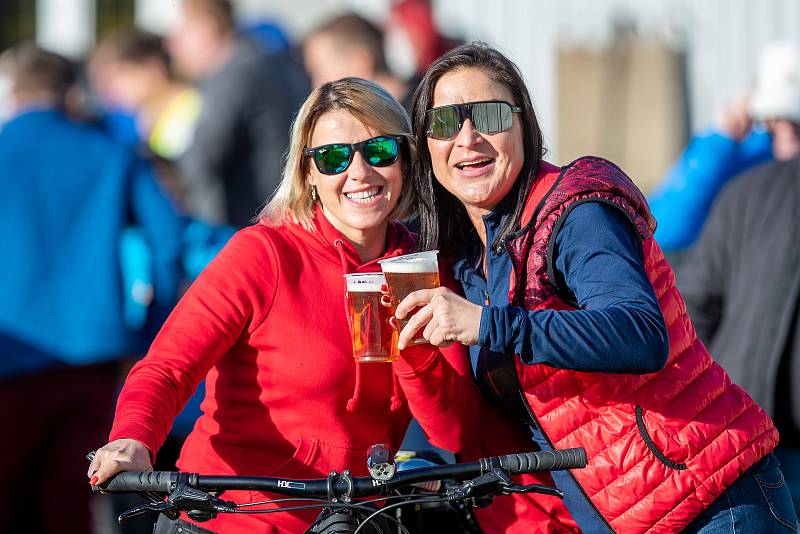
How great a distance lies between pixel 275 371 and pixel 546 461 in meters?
0.86

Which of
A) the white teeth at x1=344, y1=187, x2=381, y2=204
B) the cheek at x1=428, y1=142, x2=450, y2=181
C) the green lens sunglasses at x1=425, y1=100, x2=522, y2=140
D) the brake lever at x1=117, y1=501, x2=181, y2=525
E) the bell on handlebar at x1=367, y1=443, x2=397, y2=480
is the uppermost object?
the green lens sunglasses at x1=425, y1=100, x2=522, y2=140

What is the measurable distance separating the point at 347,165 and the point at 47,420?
264 cm

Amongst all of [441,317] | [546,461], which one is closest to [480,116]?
[441,317]

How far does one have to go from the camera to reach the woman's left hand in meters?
2.80

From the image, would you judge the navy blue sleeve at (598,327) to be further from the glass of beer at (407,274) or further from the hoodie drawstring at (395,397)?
the hoodie drawstring at (395,397)

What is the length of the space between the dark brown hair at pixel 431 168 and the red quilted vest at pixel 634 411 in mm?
206

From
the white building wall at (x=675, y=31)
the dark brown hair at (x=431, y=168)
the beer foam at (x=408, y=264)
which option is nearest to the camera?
the beer foam at (x=408, y=264)

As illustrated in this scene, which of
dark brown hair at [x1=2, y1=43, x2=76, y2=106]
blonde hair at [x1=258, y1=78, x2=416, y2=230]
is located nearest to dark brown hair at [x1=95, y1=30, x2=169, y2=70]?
dark brown hair at [x1=2, y1=43, x2=76, y2=106]

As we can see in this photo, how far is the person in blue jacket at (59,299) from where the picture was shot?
530cm

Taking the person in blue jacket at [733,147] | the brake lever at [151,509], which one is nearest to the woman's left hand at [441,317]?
the brake lever at [151,509]

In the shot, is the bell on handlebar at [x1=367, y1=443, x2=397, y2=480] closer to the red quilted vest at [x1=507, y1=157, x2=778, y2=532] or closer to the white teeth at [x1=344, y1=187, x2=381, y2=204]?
the red quilted vest at [x1=507, y1=157, x2=778, y2=532]

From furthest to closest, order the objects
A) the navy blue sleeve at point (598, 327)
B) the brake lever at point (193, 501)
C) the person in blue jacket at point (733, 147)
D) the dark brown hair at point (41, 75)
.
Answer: the person in blue jacket at point (733, 147), the dark brown hair at point (41, 75), the navy blue sleeve at point (598, 327), the brake lever at point (193, 501)

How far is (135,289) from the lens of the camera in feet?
18.3

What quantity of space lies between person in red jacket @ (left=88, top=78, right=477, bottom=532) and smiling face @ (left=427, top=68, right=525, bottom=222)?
16cm
